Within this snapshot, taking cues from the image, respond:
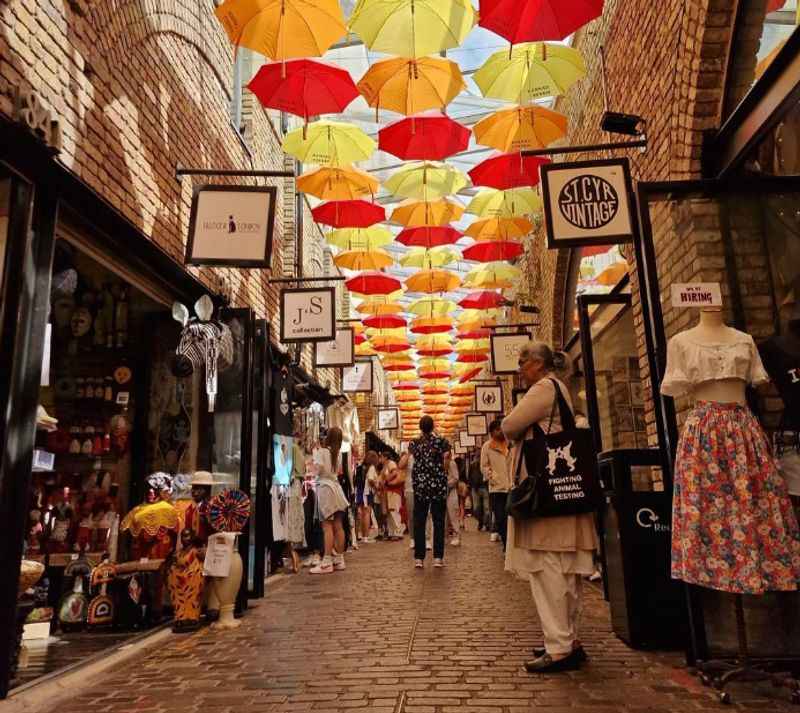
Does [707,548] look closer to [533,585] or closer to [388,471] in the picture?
[533,585]

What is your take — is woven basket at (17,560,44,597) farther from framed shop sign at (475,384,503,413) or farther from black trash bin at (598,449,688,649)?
framed shop sign at (475,384,503,413)

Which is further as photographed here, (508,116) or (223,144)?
(508,116)

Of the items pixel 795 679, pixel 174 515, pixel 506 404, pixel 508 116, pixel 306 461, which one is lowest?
pixel 795 679

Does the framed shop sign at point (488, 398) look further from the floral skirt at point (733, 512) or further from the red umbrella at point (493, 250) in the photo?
the floral skirt at point (733, 512)

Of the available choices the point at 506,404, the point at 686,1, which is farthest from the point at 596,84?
the point at 506,404

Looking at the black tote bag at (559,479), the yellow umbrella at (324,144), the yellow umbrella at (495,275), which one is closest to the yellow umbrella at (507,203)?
the yellow umbrella at (495,275)

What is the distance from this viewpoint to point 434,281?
14.9 m

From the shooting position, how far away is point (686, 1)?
4922 millimetres

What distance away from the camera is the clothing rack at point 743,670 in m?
3.09

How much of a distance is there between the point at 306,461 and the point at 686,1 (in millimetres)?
7698

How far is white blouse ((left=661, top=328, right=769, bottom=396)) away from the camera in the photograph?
3.43 m

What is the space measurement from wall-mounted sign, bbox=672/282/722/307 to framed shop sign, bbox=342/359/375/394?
12.7 metres

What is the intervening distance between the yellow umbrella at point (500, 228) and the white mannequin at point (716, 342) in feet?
25.7

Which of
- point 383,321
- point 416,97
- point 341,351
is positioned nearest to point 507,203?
point 341,351
